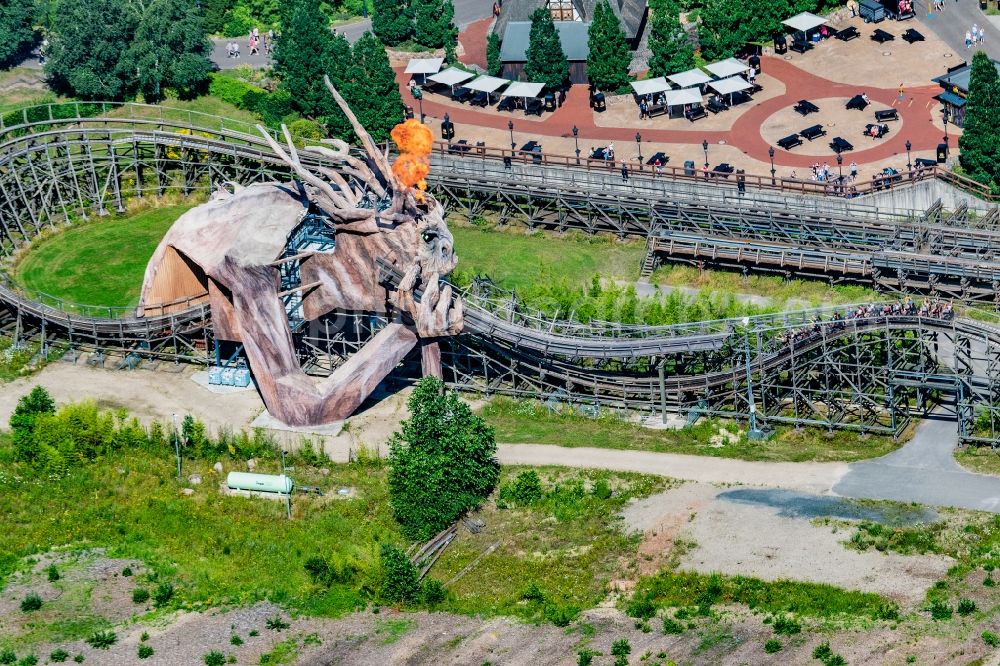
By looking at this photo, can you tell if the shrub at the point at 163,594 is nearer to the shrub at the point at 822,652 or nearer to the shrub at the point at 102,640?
the shrub at the point at 102,640

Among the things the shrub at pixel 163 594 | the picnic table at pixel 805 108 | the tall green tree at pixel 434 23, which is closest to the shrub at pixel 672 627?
the shrub at pixel 163 594

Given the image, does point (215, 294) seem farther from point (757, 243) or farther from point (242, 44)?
point (242, 44)

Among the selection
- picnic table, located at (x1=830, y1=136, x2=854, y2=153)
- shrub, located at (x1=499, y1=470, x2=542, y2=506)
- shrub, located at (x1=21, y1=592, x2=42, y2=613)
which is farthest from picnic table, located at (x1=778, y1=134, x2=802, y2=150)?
shrub, located at (x1=21, y1=592, x2=42, y2=613)

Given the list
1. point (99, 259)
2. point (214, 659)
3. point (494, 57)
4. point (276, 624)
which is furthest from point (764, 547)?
point (494, 57)

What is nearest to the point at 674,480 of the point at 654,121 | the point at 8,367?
the point at 8,367

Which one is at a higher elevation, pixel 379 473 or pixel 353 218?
pixel 353 218

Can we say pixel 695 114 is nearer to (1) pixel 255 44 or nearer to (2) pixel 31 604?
(1) pixel 255 44
